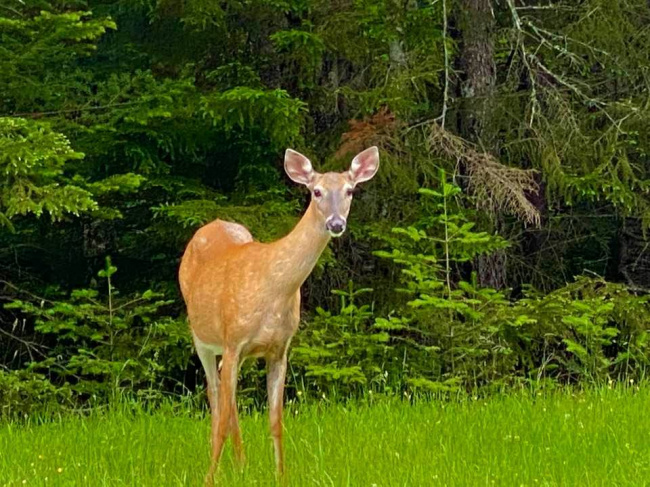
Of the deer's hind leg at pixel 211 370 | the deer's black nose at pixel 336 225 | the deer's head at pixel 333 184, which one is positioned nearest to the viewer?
the deer's black nose at pixel 336 225

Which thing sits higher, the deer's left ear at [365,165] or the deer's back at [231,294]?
the deer's left ear at [365,165]

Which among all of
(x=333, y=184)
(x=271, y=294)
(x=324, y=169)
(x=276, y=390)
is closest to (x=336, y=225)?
(x=333, y=184)

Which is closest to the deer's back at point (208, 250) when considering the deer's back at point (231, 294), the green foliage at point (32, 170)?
the deer's back at point (231, 294)

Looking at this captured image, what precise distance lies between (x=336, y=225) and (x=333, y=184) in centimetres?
32

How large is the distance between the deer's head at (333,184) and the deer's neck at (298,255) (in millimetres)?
131

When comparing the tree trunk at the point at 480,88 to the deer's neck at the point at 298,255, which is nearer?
the deer's neck at the point at 298,255

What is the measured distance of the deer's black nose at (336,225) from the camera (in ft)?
15.4

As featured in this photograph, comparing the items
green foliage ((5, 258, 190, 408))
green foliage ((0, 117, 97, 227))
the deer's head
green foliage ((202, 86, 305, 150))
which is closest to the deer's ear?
the deer's head

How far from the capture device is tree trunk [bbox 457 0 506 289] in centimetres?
1073

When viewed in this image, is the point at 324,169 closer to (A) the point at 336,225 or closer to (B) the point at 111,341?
(B) the point at 111,341

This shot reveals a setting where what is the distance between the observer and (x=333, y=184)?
4.95 m

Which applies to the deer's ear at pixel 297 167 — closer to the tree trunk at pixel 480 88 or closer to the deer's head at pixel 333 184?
the deer's head at pixel 333 184

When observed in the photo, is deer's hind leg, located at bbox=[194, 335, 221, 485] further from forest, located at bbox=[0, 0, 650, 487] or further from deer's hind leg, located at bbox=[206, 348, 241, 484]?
forest, located at bbox=[0, 0, 650, 487]

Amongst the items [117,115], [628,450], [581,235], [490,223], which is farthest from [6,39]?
[581,235]
